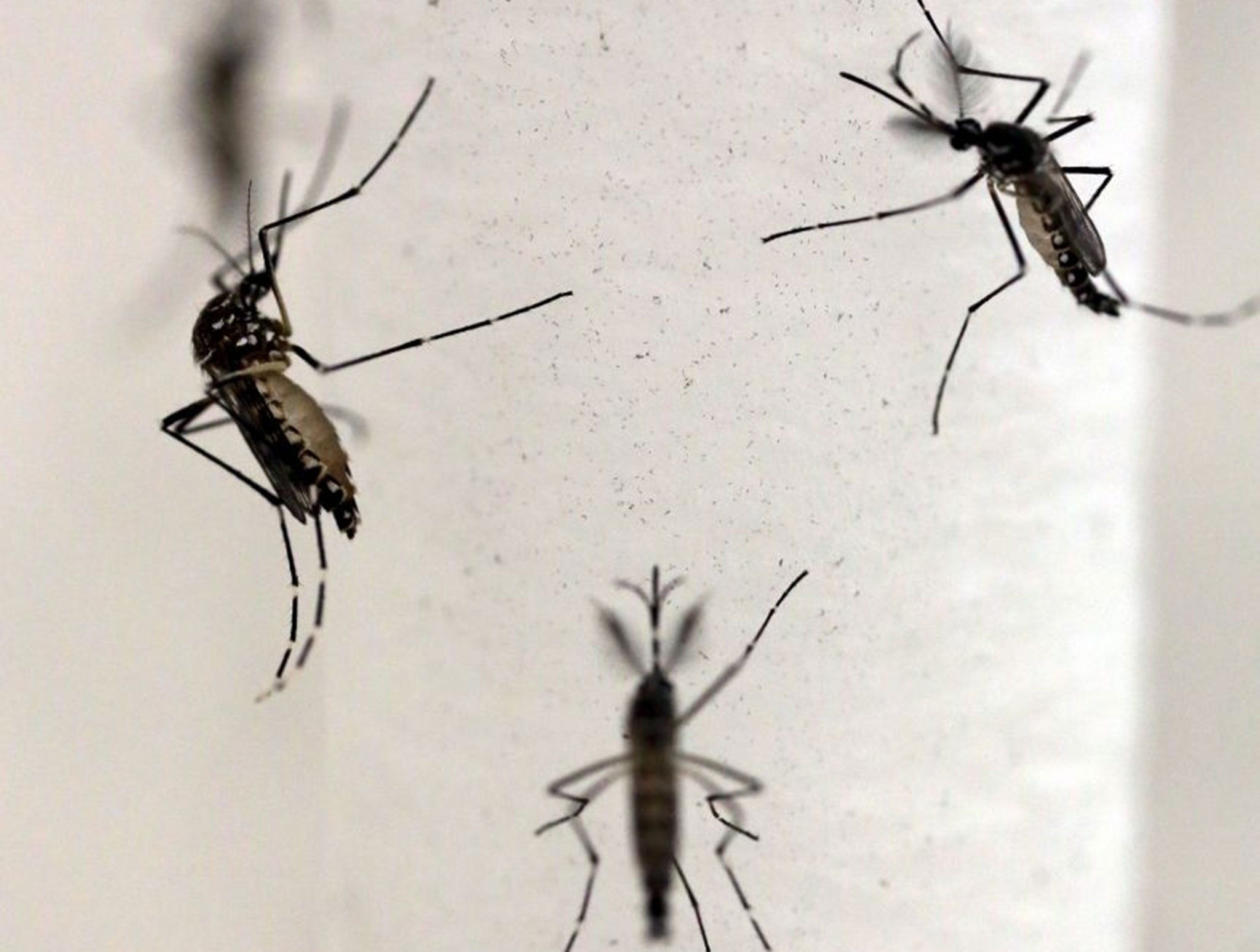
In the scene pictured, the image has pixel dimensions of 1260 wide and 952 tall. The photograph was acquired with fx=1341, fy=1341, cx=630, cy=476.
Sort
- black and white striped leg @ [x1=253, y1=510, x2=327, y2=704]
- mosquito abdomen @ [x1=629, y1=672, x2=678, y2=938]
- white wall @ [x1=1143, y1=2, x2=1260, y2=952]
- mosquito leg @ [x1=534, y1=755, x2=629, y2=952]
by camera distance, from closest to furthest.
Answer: mosquito abdomen @ [x1=629, y1=672, x2=678, y2=938] < mosquito leg @ [x1=534, y1=755, x2=629, y2=952] < black and white striped leg @ [x1=253, y1=510, x2=327, y2=704] < white wall @ [x1=1143, y1=2, x2=1260, y2=952]

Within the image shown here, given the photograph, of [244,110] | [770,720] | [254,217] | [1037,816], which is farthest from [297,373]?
[1037,816]

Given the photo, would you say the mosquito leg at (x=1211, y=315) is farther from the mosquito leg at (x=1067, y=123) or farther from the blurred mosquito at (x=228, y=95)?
the blurred mosquito at (x=228, y=95)

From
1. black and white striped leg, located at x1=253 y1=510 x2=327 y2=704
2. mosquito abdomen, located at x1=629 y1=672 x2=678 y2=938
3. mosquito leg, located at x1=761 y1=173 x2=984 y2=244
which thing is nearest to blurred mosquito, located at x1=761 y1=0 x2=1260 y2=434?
mosquito leg, located at x1=761 y1=173 x2=984 y2=244

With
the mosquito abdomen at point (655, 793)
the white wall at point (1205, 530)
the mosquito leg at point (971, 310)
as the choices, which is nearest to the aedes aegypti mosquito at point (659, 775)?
the mosquito abdomen at point (655, 793)

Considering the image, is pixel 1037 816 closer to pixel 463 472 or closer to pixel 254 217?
pixel 463 472

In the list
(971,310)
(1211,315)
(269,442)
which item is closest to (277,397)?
(269,442)

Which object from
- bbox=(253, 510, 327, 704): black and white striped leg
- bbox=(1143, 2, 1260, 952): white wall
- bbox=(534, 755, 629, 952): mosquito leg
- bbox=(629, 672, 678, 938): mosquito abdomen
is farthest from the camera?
bbox=(1143, 2, 1260, 952): white wall

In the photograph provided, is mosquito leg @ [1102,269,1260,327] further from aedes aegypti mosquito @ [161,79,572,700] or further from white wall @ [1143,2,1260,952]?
aedes aegypti mosquito @ [161,79,572,700]
